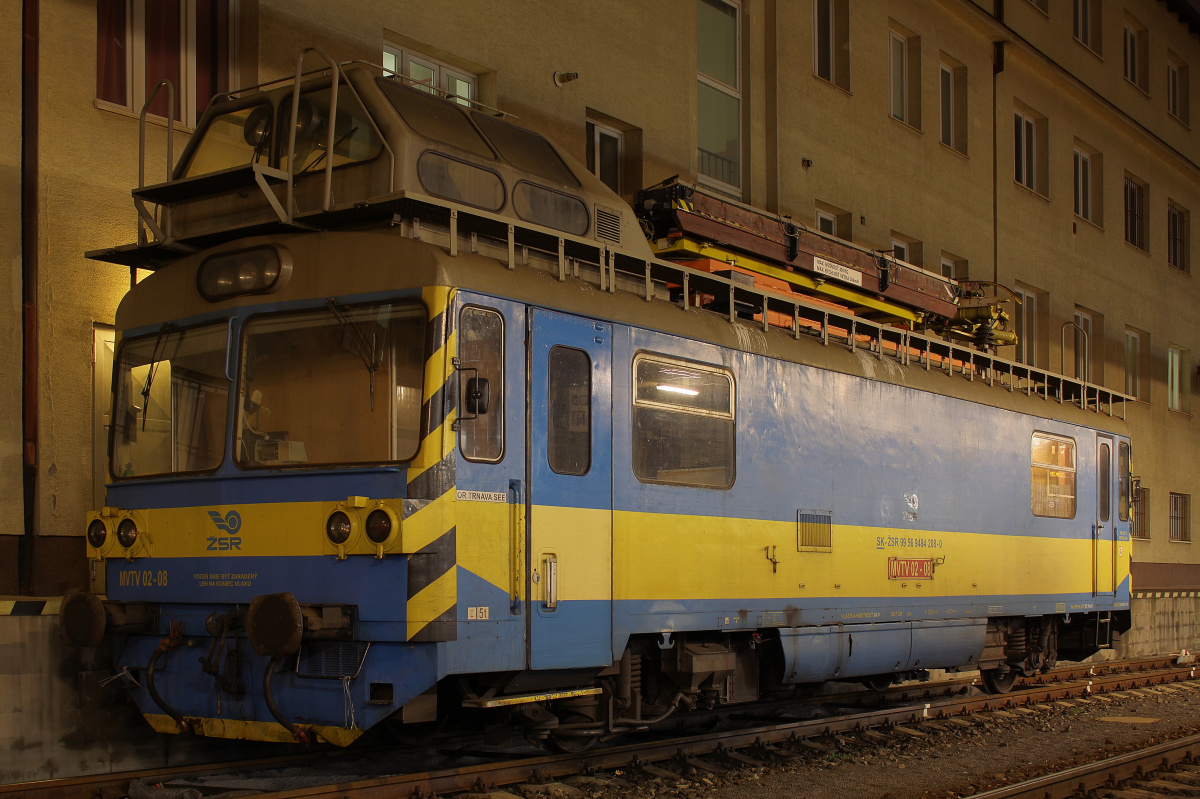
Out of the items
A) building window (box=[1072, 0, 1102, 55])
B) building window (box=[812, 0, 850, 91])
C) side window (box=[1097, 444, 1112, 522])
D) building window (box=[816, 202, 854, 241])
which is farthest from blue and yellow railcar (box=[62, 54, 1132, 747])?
building window (box=[1072, 0, 1102, 55])

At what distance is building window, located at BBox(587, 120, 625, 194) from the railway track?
6.55m

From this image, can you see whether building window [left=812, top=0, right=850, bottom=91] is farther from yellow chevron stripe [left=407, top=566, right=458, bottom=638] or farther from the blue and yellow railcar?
yellow chevron stripe [left=407, top=566, right=458, bottom=638]

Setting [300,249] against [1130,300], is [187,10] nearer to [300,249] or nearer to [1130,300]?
[300,249]

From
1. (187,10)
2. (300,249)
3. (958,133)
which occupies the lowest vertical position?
(300,249)

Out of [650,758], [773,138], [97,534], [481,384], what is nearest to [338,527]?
[481,384]

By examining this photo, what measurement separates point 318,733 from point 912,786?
4167 millimetres

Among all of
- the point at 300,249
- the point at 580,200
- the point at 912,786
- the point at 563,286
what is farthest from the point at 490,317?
the point at 912,786

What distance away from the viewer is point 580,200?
8.40 meters

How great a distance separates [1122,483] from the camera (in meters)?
14.2

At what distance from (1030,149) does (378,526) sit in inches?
802

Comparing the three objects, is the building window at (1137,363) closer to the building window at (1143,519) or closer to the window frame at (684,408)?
the building window at (1143,519)

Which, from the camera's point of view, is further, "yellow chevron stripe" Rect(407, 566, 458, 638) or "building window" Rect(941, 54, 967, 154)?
"building window" Rect(941, 54, 967, 154)

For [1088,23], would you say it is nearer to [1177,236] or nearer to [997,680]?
[1177,236]

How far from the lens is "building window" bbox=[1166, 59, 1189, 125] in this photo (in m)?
28.4
